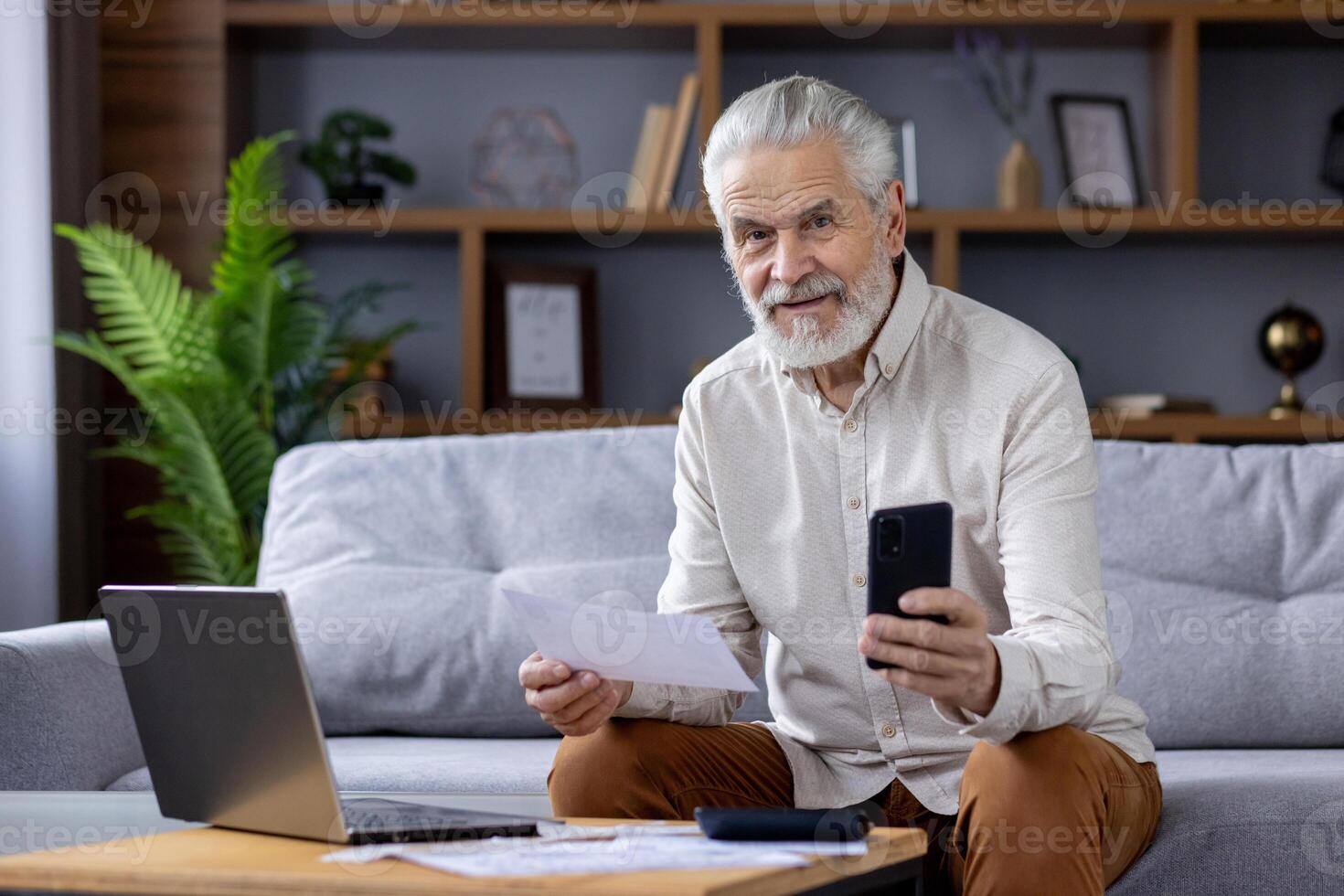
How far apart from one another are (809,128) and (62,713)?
3.72ft

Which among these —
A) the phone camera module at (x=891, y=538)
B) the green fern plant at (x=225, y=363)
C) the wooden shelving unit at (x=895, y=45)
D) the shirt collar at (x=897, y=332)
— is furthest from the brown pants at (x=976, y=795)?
the wooden shelving unit at (x=895, y=45)

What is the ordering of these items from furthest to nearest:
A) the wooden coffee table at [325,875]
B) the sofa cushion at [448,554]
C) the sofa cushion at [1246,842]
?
1. the sofa cushion at [448,554]
2. the sofa cushion at [1246,842]
3. the wooden coffee table at [325,875]

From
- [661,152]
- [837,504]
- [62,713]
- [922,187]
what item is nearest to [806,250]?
[837,504]

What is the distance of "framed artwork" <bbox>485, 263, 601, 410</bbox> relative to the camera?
327 cm

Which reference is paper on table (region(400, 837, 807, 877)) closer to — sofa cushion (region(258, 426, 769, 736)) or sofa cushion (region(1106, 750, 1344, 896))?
sofa cushion (region(1106, 750, 1344, 896))

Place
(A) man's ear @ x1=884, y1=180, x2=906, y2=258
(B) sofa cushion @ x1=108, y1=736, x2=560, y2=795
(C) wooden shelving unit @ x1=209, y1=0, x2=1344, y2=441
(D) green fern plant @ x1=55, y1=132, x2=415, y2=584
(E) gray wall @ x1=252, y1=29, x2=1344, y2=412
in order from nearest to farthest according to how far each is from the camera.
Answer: (A) man's ear @ x1=884, y1=180, x2=906, y2=258
(B) sofa cushion @ x1=108, y1=736, x2=560, y2=795
(D) green fern plant @ x1=55, y1=132, x2=415, y2=584
(C) wooden shelving unit @ x1=209, y1=0, x2=1344, y2=441
(E) gray wall @ x1=252, y1=29, x2=1344, y2=412

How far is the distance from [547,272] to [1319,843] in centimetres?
217

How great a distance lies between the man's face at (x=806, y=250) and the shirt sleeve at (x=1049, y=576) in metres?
0.21

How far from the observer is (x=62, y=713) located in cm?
179

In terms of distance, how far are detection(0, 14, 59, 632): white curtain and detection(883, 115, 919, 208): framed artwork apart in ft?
5.82

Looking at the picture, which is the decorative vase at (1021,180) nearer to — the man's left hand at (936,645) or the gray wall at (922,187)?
the gray wall at (922,187)

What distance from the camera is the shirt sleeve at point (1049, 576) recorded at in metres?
1.23

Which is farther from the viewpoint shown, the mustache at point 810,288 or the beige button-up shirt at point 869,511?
the mustache at point 810,288

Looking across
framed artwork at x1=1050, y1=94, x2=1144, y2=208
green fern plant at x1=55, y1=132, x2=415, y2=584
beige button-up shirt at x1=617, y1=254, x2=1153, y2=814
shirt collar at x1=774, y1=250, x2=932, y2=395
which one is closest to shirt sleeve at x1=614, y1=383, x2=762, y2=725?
beige button-up shirt at x1=617, y1=254, x2=1153, y2=814
